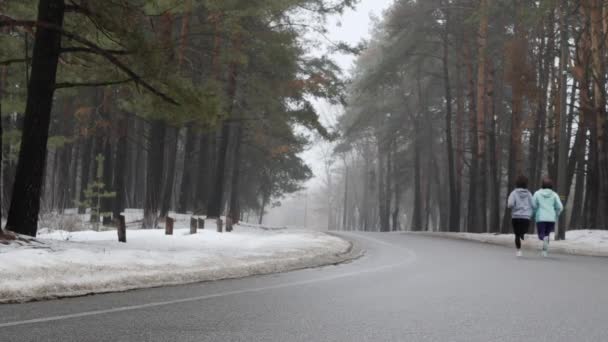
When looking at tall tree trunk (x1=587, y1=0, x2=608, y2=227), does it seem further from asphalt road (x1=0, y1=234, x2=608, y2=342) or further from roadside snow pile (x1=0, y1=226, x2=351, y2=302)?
asphalt road (x1=0, y1=234, x2=608, y2=342)

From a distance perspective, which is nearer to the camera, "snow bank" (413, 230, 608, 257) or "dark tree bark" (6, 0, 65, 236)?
"dark tree bark" (6, 0, 65, 236)

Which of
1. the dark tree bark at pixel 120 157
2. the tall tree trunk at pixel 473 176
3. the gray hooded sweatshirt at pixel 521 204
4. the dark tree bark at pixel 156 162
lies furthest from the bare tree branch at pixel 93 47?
the tall tree trunk at pixel 473 176

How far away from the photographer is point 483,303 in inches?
274

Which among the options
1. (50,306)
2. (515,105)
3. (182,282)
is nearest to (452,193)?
(515,105)

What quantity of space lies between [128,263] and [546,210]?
10.1 m

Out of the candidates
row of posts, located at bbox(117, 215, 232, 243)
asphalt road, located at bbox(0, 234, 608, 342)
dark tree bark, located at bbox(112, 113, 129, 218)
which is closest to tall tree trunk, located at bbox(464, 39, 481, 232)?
row of posts, located at bbox(117, 215, 232, 243)

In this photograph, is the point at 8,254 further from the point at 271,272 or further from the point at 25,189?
the point at 271,272

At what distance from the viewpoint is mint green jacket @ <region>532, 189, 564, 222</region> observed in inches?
569

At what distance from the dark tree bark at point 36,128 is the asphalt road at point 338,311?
4.00 m

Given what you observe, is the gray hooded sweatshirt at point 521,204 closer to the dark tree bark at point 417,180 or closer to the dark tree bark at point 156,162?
the dark tree bark at point 156,162

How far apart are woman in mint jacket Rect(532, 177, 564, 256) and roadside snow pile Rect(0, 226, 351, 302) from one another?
4.88 m

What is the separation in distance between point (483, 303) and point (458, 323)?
1.41 meters

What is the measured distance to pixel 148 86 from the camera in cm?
1109

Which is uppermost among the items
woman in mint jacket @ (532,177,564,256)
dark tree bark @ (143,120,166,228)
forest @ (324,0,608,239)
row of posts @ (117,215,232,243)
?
forest @ (324,0,608,239)
